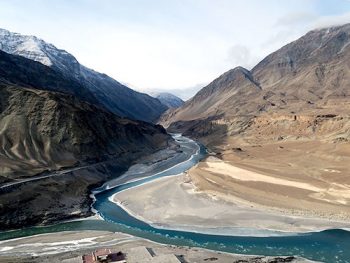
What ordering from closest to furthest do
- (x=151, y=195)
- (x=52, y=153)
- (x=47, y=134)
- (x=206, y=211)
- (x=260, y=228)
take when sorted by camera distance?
(x=260, y=228), (x=206, y=211), (x=151, y=195), (x=52, y=153), (x=47, y=134)

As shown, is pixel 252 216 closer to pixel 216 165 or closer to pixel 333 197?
pixel 333 197

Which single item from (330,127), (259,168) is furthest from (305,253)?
(330,127)

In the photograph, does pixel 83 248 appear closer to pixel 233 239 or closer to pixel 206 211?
pixel 233 239

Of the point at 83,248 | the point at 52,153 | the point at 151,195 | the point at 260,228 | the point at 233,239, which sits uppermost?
the point at 52,153

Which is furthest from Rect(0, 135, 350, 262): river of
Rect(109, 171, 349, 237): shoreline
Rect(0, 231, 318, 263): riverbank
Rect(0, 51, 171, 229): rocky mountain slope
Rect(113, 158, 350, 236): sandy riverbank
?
Rect(0, 51, 171, 229): rocky mountain slope

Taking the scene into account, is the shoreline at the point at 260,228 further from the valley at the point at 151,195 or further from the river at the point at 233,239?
the river at the point at 233,239

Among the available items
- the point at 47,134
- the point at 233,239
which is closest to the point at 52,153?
the point at 47,134
